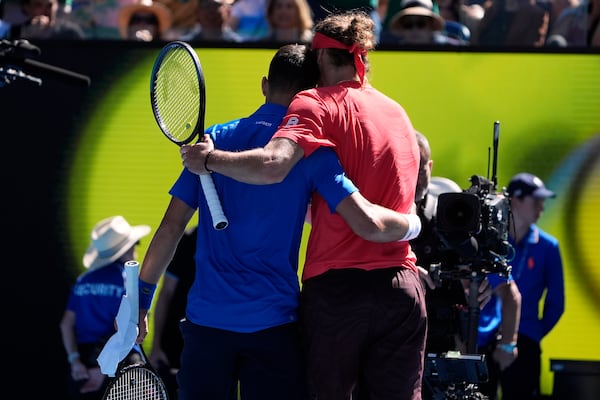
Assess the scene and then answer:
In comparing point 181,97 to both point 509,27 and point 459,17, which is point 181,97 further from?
point 459,17

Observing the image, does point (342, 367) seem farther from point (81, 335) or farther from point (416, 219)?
point (81, 335)

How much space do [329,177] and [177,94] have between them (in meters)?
0.71

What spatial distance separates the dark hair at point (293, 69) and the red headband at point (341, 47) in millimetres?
58

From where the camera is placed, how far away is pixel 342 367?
12.1 feet

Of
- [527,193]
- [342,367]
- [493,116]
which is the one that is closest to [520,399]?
[527,193]

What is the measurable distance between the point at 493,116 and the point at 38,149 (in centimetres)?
293

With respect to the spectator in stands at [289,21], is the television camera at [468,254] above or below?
below

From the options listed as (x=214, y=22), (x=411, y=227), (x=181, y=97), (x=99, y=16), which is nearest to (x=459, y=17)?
(x=214, y=22)

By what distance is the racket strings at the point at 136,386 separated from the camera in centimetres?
374

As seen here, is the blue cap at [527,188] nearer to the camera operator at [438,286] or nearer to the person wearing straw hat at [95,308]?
the camera operator at [438,286]

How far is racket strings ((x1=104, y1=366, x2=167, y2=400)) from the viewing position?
3.74 meters

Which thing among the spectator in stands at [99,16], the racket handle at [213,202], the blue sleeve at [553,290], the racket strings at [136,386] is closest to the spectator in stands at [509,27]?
the blue sleeve at [553,290]

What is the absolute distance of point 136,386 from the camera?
3.83m

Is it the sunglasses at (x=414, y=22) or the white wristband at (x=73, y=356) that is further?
the sunglasses at (x=414, y=22)
